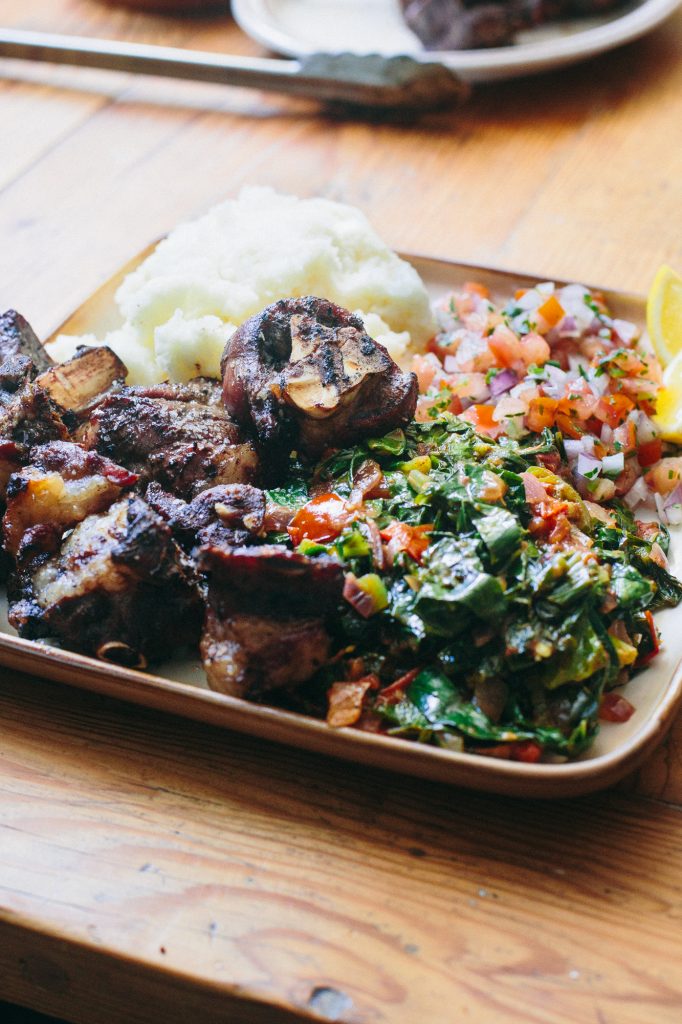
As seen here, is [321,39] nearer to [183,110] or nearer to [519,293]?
[183,110]

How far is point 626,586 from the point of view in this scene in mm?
2793

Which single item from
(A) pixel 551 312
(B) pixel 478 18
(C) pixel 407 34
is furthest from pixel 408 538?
(C) pixel 407 34

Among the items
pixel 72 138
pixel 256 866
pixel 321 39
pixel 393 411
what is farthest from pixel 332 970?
pixel 321 39

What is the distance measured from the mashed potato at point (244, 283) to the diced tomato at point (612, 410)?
860 millimetres

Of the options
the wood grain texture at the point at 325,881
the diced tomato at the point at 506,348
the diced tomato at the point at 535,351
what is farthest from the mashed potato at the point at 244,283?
the wood grain texture at the point at 325,881

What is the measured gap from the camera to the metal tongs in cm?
608

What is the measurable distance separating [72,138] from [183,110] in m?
0.81

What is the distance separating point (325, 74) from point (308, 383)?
147 inches

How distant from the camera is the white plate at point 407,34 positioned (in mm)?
6102

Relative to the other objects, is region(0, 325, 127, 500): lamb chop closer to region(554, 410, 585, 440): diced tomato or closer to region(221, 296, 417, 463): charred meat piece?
region(221, 296, 417, 463): charred meat piece

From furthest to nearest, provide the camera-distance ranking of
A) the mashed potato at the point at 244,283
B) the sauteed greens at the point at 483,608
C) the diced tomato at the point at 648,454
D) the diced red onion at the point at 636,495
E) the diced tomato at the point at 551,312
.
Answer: the diced tomato at the point at 551,312 < the mashed potato at the point at 244,283 < the diced tomato at the point at 648,454 < the diced red onion at the point at 636,495 < the sauteed greens at the point at 483,608

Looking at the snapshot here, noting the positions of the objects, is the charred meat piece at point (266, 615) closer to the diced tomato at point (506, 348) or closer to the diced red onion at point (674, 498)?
the diced red onion at point (674, 498)

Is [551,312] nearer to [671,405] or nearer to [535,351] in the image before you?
[535,351]

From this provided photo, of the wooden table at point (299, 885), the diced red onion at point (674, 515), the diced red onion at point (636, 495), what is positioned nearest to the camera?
the wooden table at point (299, 885)
